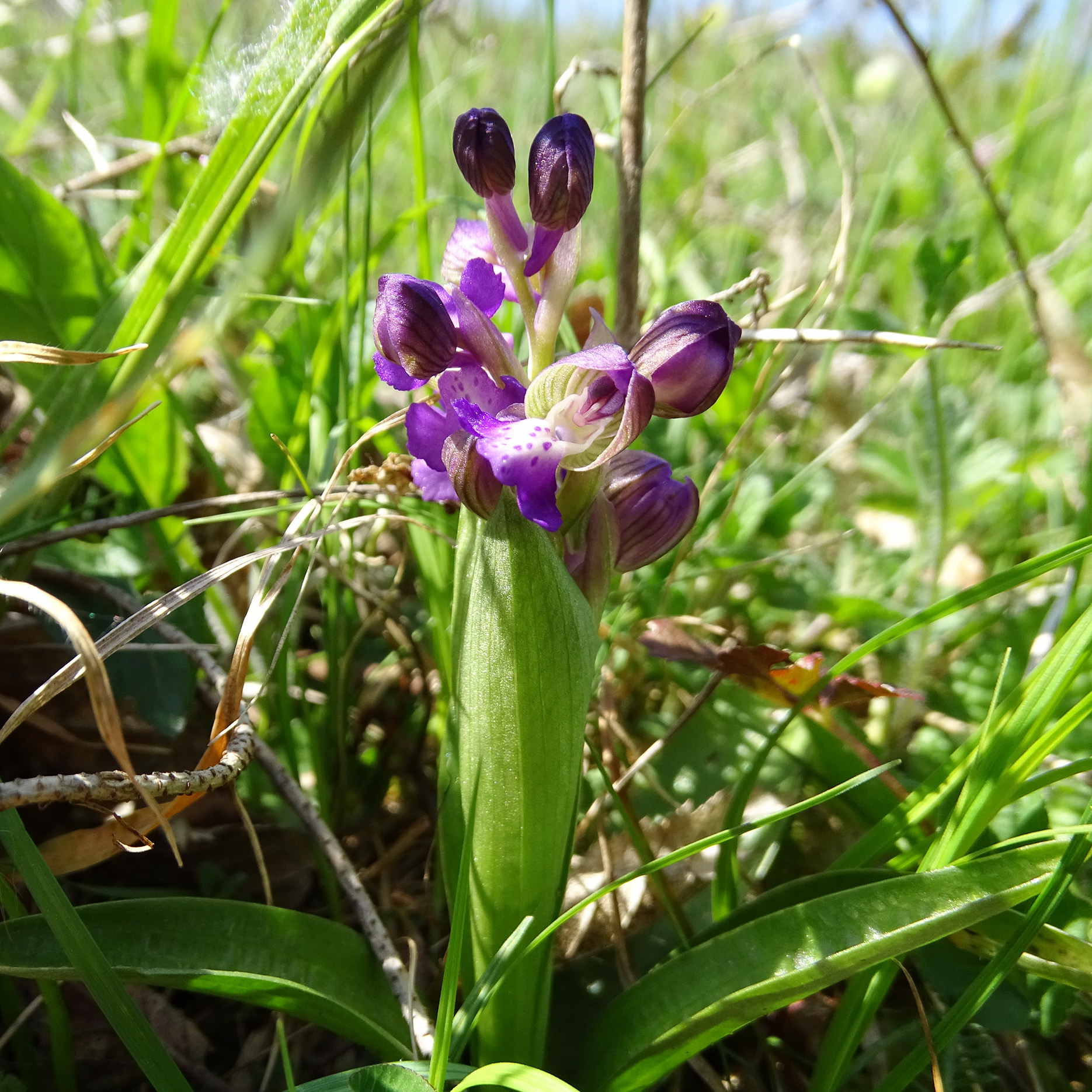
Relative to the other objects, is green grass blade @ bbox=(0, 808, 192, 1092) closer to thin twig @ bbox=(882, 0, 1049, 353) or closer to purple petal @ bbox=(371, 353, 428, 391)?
purple petal @ bbox=(371, 353, 428, 391)

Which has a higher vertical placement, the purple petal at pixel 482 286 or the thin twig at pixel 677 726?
the purple petal at pixel 482 286

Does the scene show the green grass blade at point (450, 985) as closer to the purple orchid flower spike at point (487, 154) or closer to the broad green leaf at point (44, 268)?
the purple orchid flower spike at point (487, 154)

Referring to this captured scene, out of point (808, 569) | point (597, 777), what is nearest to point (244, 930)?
point (597, 777)

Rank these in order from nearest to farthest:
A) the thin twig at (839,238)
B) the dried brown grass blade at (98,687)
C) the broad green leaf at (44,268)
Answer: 1. the dried brown grass blade at (98,687)
2. the broad green leaf at (44,268)
3. the thin twig at (839,238)

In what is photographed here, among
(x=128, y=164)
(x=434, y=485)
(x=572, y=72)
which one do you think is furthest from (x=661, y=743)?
(x=128, y=164)

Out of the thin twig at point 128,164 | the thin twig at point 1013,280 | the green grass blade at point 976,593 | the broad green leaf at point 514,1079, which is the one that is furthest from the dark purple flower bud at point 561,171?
the thin twig at point 1013,280

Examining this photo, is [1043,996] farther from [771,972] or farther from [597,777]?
[597,777]
